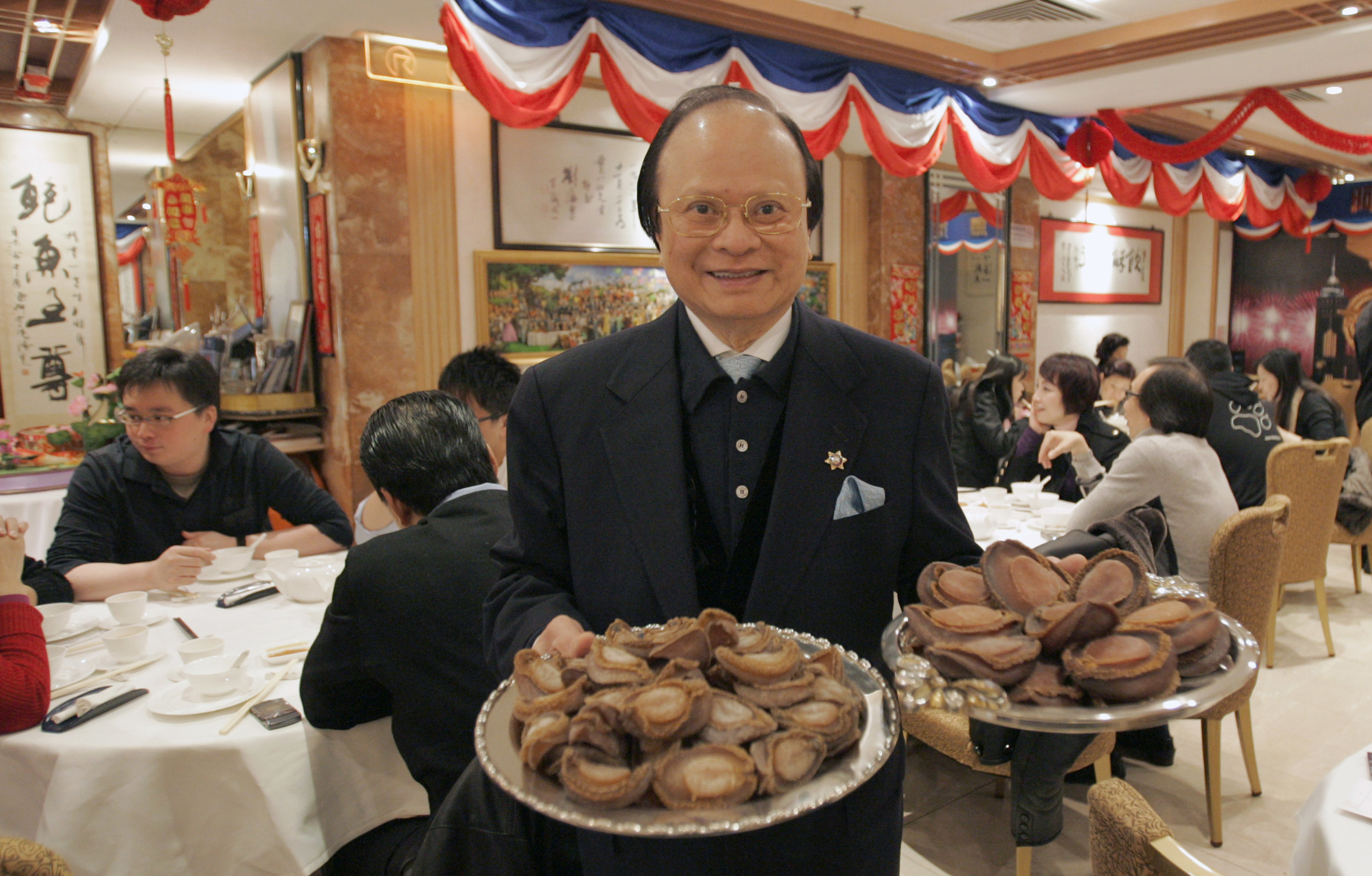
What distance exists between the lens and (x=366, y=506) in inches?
105

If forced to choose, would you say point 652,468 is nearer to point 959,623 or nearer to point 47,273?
point 959,623

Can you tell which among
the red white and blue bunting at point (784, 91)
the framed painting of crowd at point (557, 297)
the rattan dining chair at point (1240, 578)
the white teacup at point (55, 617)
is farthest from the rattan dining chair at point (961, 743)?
the red white and blue bunting at point (784, 91)

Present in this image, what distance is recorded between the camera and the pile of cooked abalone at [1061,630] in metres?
0.87

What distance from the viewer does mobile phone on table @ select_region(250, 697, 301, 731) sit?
64.4 inches

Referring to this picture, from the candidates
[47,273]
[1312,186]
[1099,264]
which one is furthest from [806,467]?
[1312,186]

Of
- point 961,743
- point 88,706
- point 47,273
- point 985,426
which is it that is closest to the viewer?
point 88,706

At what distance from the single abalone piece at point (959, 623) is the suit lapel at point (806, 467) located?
204 mm

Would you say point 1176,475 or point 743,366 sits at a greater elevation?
point 743,366

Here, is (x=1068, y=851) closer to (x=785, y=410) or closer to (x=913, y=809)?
(x=913, y=809)

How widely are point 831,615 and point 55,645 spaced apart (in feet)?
6.09

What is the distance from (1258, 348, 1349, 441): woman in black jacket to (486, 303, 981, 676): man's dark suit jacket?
18.1ft

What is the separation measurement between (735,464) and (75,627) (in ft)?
6.04

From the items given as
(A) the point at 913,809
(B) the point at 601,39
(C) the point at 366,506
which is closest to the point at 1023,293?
(B) the point at 601,39

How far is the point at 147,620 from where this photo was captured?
7.17 ft
